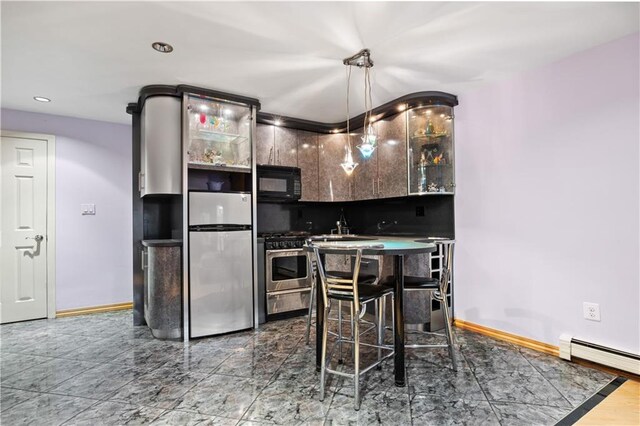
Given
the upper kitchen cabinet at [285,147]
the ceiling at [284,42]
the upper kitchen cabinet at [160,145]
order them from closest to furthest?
1. the ceiling at [284,42]
2. the upper kitchen cabinet at [160,145]
3. the upper kitchen cabinet at [285,147]

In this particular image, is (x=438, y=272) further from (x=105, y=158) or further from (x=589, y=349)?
(x=105, y=158)

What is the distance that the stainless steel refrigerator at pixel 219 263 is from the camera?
3229 mm

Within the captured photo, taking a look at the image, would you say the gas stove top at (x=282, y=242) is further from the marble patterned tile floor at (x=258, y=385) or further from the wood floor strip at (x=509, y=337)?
the wood floor strip at (x=509, y=337)

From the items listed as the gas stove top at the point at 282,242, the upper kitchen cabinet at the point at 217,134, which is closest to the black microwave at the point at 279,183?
the upper kitchen cabinet at the point at 217,134

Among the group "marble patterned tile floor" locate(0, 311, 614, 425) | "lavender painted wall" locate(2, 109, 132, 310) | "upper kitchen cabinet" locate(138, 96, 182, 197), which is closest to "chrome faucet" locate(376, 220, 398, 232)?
"marble patterned tile floor" locate(0, 311, 614, 425)

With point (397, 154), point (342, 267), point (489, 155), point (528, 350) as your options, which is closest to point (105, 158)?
point (342, 267)

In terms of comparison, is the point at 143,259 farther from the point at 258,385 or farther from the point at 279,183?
the point at 258,385

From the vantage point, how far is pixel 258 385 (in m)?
2.27

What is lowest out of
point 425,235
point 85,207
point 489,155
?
point 425,235

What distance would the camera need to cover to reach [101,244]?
4.30m

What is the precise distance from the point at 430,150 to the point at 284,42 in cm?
192

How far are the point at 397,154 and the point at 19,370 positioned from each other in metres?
3.79

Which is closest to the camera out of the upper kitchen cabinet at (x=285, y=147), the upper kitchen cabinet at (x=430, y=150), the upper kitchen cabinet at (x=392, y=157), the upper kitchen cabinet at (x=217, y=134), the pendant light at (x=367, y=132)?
the pendant light at (x=367, y=132)

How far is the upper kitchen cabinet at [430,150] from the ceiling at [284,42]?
314 millimetres
